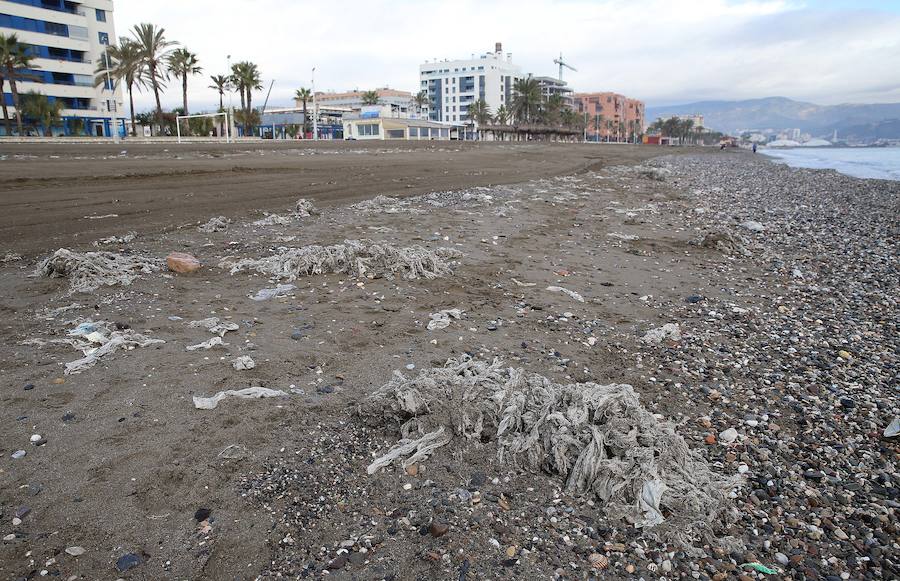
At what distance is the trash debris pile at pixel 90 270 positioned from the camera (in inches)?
244

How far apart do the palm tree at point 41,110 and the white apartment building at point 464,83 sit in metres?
97.0

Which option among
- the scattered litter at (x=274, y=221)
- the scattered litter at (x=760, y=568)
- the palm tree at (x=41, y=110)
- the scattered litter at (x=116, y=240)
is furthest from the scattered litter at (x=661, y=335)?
the palm tree at (x=41, y=110)

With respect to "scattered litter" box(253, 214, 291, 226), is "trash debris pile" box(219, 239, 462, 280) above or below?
below

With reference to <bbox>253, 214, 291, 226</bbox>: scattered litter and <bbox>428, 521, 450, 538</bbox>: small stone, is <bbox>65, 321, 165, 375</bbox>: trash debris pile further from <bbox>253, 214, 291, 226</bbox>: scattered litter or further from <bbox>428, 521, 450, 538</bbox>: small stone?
<bbox>253, 214, 291, 226</bbox>: scattered litter

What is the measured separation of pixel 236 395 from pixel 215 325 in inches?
60.6

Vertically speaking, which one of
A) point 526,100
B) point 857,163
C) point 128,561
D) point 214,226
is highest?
point 526,100

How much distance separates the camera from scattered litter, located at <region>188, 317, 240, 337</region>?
5078 millimetres

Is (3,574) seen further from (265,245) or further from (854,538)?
(265,245)

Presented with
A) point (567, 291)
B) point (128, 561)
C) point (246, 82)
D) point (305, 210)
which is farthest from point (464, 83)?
point (128, 561)

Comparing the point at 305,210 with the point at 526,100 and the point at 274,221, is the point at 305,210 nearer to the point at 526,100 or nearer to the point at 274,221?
the point at 274,221

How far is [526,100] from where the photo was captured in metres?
97.7

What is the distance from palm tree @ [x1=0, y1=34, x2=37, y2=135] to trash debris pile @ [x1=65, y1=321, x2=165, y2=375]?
54893 millimetres

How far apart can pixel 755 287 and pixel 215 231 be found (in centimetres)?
873

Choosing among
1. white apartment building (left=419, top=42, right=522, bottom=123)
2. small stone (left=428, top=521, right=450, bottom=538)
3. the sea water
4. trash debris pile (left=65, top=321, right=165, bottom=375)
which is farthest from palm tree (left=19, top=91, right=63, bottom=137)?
Answer: white apartment building (left=419, top=42, right=522, bottom=123)
